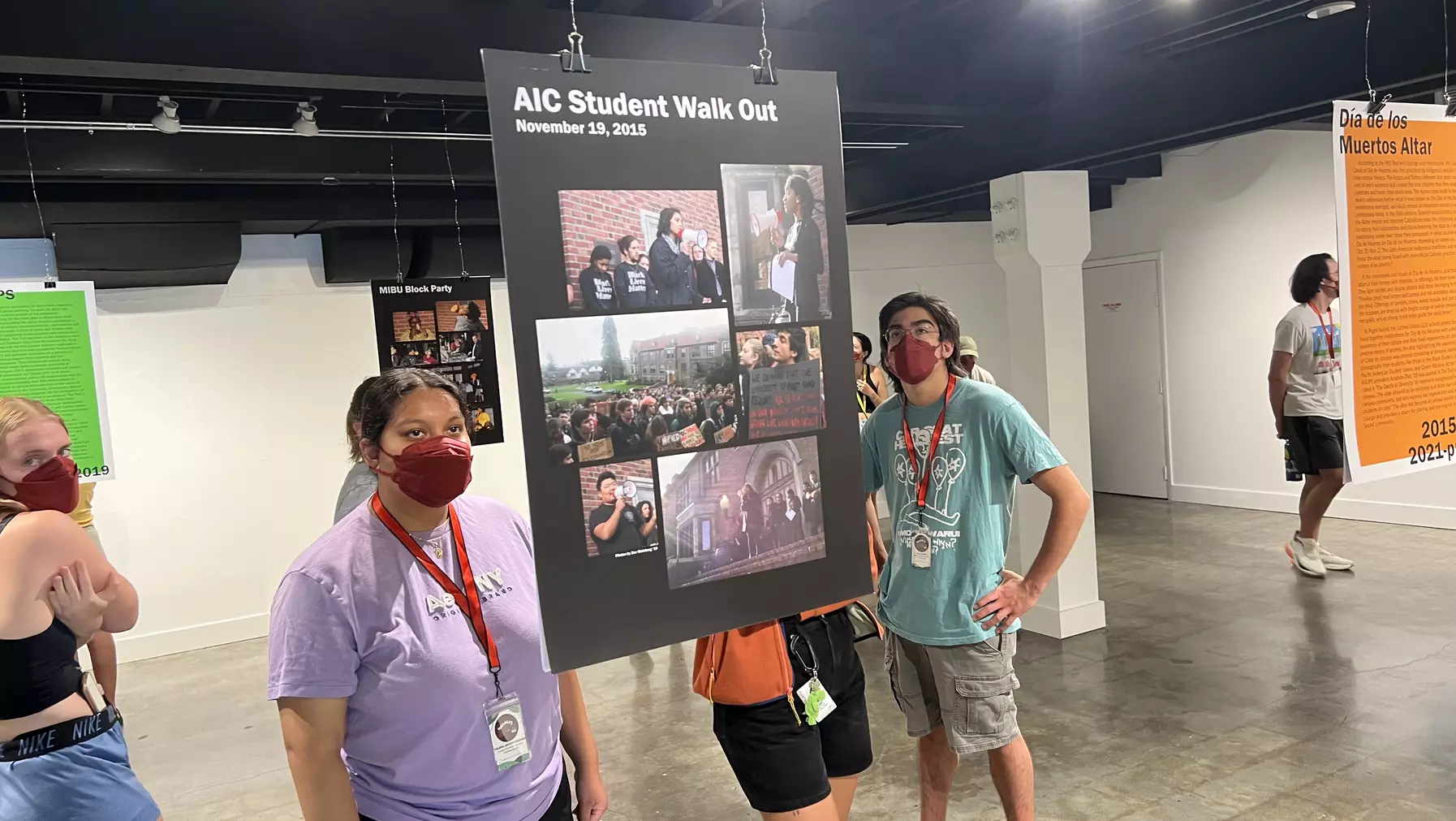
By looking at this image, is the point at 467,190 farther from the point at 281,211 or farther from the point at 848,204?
the point at 848,204

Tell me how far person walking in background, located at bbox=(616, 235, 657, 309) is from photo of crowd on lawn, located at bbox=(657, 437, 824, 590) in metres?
0.21

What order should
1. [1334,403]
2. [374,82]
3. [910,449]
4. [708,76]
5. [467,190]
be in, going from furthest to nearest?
[467,190] → [1334,403] → [374,82] → [910,449] → [708,76]

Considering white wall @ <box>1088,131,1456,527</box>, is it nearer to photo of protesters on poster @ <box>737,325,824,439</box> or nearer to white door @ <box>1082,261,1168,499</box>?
white door @ <box>1082,261,1168,499</box>

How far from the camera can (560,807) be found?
1.75 m

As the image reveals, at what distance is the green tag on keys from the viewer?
2158 millimetres

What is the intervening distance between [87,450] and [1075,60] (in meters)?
4.40

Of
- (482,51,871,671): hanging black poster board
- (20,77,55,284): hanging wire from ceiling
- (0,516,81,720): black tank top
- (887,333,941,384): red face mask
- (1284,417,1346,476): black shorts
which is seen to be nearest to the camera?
(482,51,871,671): hanging black poster board

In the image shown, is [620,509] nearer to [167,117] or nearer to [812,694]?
[812,694]

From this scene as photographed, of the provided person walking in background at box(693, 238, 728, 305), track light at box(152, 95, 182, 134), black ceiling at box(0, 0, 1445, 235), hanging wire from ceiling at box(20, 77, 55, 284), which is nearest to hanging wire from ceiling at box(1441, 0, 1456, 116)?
black ceiling at box(0, 0, 1445, 235)

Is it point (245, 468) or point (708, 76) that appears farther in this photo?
point (245, 468)

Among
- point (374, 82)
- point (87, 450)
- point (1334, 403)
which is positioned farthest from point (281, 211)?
point (1334, 403)

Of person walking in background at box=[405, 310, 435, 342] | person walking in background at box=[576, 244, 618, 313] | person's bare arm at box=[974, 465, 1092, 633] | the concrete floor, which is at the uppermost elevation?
person walking in background at box=[405, 310, 435, 342]

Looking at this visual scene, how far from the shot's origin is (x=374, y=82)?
121 inches

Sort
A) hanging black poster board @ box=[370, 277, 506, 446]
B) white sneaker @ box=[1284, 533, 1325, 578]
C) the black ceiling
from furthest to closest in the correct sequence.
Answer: white sneaker @ box=[1284, 533, 1325, 578]
hanging black poster board @ box=[370, 277, 506, 446]
the black ceiling
